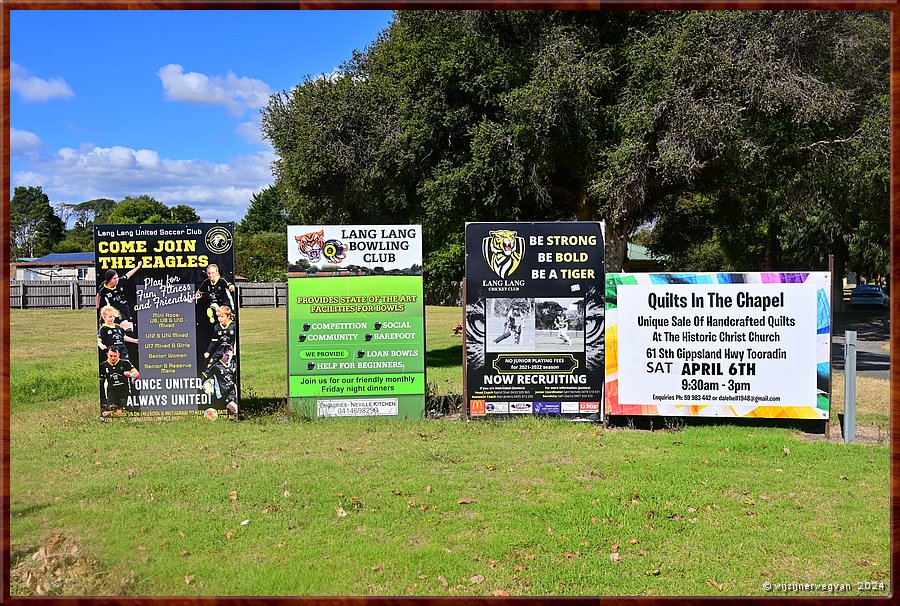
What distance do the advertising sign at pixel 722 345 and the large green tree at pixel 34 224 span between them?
211ft

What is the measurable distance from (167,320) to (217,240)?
138 centimetres

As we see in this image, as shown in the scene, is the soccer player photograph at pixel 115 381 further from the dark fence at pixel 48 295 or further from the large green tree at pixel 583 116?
the dark fence at pixel 48 295

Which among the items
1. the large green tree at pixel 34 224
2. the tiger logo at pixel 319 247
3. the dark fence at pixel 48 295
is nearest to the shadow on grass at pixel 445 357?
the tiger logo at pixel 319 247

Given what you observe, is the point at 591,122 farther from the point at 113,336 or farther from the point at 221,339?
the point at 113,336

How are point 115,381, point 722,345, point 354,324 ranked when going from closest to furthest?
point 722,345 → point 115,381 → point 354,324

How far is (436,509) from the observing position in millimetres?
6766

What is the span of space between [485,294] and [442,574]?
6082 mm

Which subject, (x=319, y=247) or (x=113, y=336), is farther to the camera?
(x=319, y=247)

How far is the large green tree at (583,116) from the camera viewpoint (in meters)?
14.4

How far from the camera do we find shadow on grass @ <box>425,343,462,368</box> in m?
18.1

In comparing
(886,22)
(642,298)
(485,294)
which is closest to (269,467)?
(485,294)

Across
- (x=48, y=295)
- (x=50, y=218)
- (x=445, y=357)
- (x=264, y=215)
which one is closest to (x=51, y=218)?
(x=50, y=218)

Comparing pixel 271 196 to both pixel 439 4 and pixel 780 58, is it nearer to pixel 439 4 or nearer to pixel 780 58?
pixel 780 58

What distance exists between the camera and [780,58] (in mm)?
14742
